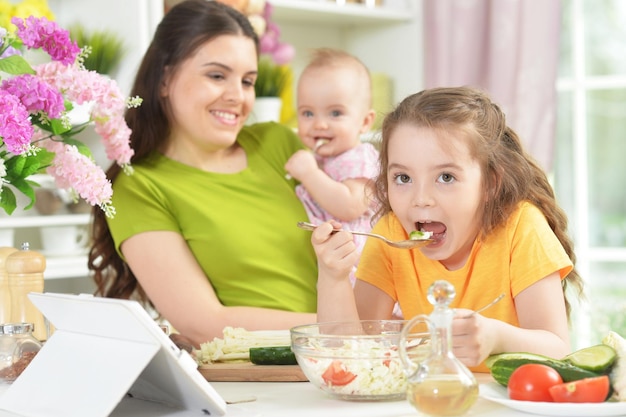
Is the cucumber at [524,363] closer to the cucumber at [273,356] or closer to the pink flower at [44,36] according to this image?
the cucumber at [273,356]

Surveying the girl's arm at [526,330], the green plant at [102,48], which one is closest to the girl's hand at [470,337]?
the girl's arm at [526,330]

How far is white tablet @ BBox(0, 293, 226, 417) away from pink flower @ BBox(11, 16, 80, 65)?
1.54ft

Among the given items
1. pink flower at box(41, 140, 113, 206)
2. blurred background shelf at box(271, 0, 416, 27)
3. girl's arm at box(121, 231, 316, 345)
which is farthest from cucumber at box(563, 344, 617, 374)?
blurred background shelf at box(271, 0, 416, 27)

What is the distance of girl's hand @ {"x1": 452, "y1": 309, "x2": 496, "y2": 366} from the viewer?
129 cm

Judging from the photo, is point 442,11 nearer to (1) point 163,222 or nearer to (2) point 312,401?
(1) point 163,222

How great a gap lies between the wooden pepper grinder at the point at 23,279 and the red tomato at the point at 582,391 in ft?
2.94

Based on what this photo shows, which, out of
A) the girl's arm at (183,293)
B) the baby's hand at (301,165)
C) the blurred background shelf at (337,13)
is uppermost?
the blurred background shelf at (337,13)

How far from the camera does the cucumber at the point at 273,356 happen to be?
4.90 feet

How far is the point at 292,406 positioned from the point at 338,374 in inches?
3.0

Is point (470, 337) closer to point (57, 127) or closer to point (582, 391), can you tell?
point (582, 391)

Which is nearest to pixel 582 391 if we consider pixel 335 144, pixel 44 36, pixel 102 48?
pixel 44 36

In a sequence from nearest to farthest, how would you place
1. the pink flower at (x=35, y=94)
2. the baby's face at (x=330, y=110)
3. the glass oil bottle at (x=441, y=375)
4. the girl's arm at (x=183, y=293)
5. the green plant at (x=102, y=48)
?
the glass oil bottle at (x=441, y=375), the pink flower at (x=35, y=94), the girl's arm at (x=183, y=293), the baby's face at (x=330, y=110), the green plant at (x=102, y=48)

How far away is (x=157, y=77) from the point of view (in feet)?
7.95

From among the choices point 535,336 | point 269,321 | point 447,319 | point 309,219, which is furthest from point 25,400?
point 309,219
